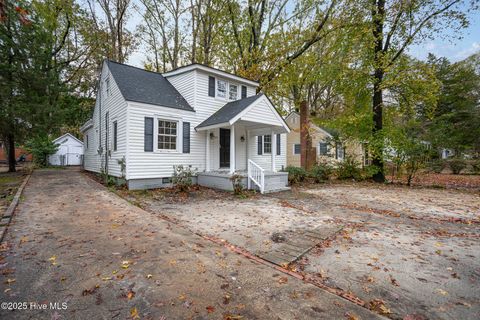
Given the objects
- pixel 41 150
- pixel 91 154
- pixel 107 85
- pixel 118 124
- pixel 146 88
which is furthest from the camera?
pixel 41 150

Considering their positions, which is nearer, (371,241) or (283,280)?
(283,280)

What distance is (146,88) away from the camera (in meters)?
11.0

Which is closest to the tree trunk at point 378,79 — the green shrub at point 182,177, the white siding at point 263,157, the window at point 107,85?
the white siding at point 263,157

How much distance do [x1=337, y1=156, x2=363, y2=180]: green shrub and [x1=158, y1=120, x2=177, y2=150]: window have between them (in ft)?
34.4

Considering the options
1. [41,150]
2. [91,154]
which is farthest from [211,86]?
[41,150]

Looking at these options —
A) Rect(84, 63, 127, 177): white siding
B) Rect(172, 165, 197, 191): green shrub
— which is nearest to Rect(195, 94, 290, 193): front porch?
Rect(172, 165, 197, 191): green shrub

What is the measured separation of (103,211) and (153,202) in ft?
5.73

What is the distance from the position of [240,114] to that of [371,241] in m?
6.96

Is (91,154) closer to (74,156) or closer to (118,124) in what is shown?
(118,124)

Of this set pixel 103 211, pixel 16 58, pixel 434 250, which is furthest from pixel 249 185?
pixel 16 58

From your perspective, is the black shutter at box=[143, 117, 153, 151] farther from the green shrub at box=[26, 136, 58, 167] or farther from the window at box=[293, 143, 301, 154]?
the green shrub at box=[26, 136, 58, 167]

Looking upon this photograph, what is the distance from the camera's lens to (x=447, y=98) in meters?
23.9

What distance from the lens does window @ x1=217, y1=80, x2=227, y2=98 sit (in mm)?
12406

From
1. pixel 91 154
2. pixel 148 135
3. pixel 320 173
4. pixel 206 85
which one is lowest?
pixel 320 173
